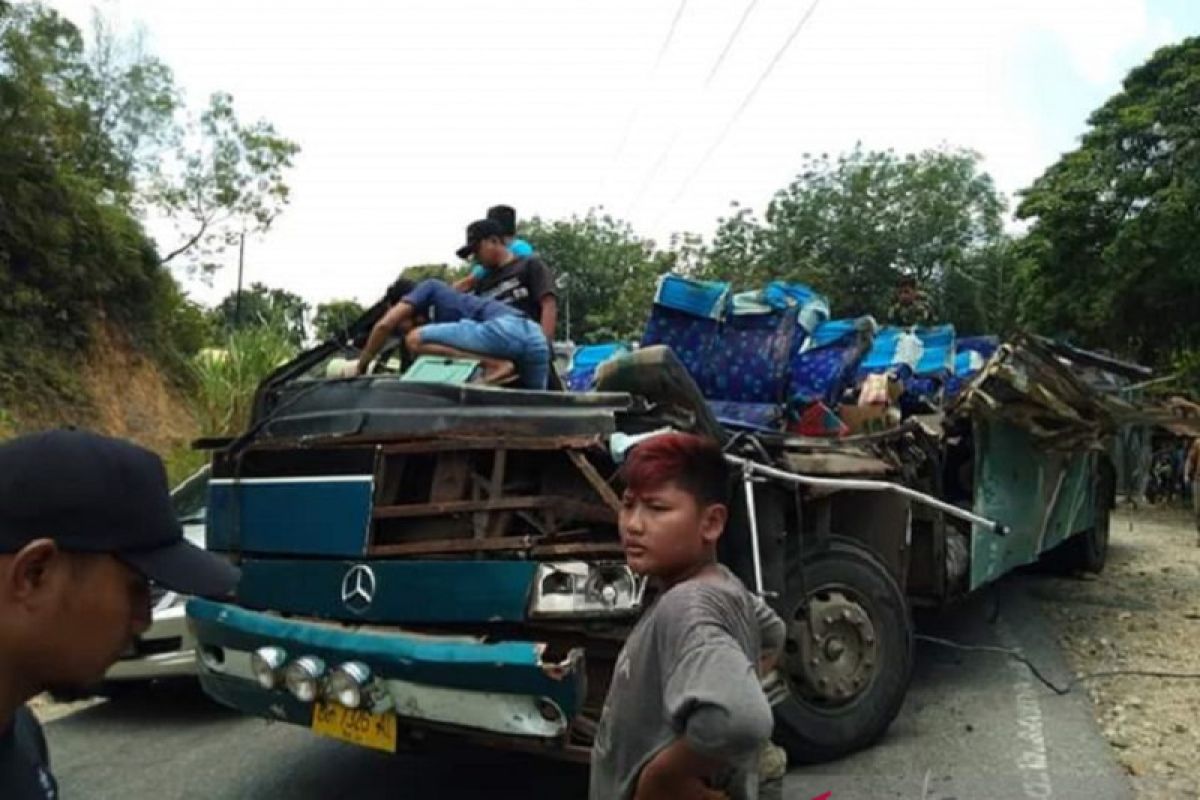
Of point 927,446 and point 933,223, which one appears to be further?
point 933,223

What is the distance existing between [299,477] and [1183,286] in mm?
16130

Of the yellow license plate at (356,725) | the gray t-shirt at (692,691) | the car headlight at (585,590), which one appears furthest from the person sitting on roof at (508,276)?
the gray t-shirt at (692,691)

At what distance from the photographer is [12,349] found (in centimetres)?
1359

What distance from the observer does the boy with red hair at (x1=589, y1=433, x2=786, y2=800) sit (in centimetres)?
168

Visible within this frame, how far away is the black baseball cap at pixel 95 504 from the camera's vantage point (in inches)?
46.8

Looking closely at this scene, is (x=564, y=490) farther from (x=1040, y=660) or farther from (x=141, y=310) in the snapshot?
(x=141, y=310)

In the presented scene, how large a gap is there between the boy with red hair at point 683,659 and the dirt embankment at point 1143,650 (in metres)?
2.96

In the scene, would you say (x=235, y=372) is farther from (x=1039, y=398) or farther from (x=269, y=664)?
(x=1039, y=398)

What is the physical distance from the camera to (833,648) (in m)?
4.18

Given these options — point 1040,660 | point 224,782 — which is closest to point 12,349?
point 224,782

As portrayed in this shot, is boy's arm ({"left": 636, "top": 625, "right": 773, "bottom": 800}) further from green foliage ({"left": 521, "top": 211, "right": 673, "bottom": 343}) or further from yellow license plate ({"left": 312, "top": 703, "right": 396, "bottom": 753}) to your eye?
green foliage ({"left": 521, "top": 211, "right": 673, "bottom": 343})

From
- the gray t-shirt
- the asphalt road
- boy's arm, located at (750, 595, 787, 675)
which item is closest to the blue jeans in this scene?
the asphalt road

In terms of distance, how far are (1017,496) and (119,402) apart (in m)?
13.9

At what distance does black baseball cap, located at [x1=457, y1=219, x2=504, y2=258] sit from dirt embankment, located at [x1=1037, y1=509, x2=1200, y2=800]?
3900 mm
